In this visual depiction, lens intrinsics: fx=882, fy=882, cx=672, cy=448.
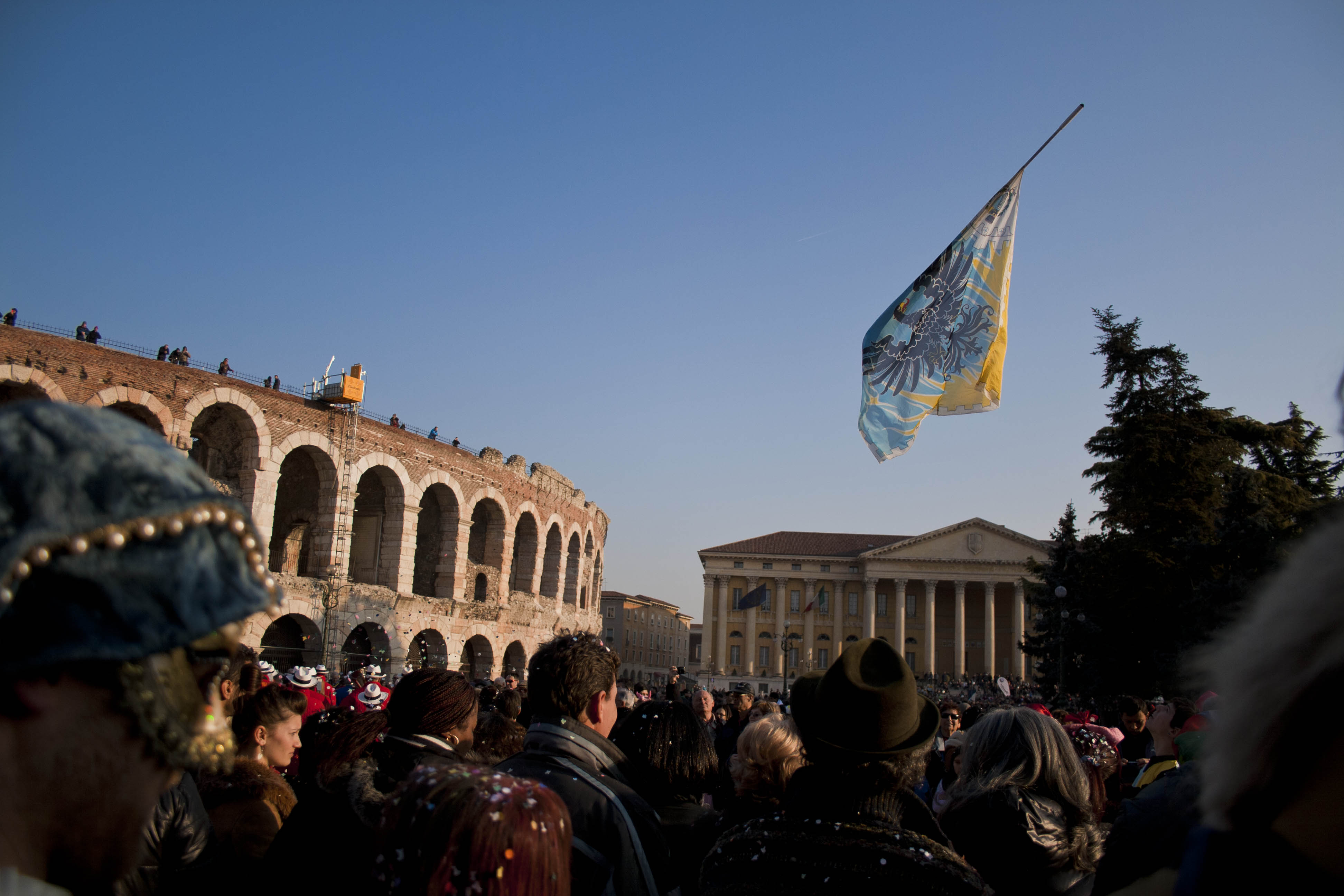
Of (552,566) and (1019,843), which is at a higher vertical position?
(552,566)

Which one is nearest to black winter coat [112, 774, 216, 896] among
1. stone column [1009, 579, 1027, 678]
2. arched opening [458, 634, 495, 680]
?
arched opening [458, 634, 495, 680]

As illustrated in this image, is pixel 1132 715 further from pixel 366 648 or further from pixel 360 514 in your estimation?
pixel 360 514

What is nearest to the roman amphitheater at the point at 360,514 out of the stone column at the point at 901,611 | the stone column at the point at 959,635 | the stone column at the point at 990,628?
the stone column at the point at 901,611

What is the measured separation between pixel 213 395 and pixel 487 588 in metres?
13.6

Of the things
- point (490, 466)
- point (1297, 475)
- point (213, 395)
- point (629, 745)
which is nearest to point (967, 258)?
point (629, 745)

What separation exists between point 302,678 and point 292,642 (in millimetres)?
23769

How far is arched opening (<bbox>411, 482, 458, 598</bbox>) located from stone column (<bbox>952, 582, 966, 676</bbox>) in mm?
52480

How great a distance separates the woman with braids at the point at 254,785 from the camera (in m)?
3.51

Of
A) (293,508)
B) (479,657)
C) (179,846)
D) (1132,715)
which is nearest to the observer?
(179,846)


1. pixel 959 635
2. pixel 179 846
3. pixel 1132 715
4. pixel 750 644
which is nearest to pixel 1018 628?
pixel 959 635

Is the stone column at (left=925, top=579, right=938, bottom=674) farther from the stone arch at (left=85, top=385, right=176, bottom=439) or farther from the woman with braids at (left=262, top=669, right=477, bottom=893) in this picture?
the woman with braids at (left=262, top=669, right=477, bottom=893)

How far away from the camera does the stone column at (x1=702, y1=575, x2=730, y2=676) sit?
255 ft

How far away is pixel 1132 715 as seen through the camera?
802cm

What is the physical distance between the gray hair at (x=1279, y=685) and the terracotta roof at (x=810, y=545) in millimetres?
78978
